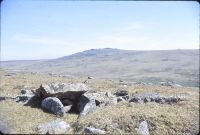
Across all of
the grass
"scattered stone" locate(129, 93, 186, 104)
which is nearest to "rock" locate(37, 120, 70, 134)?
the grass

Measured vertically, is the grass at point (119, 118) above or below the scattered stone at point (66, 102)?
below

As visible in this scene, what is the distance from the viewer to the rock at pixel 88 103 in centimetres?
1843

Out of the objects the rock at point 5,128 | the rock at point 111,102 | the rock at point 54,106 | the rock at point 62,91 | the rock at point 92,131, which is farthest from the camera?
the rock at point 111,102

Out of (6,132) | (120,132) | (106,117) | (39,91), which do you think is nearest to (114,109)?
(106,117)

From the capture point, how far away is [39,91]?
2028 cm

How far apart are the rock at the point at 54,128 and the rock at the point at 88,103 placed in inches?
104

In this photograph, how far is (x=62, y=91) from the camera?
19.5m

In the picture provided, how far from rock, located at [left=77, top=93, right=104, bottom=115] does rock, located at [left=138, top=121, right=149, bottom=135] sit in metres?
3.23

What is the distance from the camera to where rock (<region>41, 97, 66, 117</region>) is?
59.2 ft

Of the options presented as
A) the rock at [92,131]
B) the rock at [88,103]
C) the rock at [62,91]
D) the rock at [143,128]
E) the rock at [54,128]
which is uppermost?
the rock at [62,91]

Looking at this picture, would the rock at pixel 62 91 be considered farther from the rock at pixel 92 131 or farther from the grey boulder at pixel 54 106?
the rock at pixel 92 131

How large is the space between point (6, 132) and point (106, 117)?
516cm

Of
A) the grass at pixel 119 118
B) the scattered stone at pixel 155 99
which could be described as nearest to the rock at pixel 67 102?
the grass at pixel 119 118

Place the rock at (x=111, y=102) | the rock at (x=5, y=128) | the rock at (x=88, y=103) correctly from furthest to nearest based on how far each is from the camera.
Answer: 1. the rock at (x=111, y=102)
2. the rock at (x=88, y=103)
3. the rock at (x=5, y=128)
